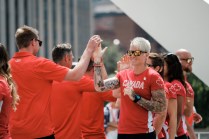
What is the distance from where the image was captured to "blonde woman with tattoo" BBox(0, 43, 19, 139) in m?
5.16

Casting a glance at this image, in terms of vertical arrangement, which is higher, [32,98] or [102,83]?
[102,83]

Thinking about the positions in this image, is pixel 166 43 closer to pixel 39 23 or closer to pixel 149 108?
pixel 149 108

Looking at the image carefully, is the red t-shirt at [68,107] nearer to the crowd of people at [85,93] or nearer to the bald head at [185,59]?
the crowd of people at [85,93]

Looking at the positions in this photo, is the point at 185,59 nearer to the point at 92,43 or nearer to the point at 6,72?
the point at 92,43

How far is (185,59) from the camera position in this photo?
7289 mm

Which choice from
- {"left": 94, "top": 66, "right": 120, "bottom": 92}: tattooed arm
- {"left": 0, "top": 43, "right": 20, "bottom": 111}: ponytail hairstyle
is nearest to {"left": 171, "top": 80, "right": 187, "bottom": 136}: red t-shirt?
{"left": 94, "top": 66, "right": 120, "bottom": 92}: tattooed arm

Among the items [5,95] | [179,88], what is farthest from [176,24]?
[5,95]

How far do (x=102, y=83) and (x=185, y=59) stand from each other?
1616 mm

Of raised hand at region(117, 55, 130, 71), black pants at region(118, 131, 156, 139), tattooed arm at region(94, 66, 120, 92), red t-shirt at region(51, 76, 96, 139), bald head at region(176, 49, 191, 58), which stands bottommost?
black pants at region(118, 131, 156, 139)

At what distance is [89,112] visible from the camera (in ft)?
23.1

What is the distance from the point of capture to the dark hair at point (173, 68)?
22.6ft

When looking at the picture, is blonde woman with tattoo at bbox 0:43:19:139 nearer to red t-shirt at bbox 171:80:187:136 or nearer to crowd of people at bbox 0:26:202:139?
crowd of people at bbox 0:26:202:139

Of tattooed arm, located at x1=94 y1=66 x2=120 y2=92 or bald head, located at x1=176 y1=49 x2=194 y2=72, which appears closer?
tattooed arm, located at x1=94 y1=66 x2=120 y2=92

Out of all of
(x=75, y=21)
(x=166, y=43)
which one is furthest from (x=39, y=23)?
(x=166, y=43)
